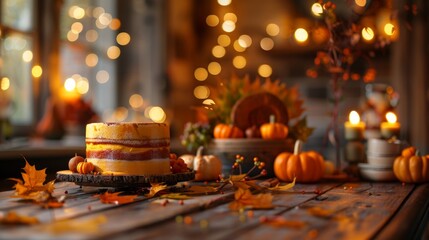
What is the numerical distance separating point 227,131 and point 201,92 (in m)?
5.38

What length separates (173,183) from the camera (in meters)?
1.79

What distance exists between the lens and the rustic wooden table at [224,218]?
1.10 meters

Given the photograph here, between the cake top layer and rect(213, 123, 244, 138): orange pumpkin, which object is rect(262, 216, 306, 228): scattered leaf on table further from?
rect(213, 123, 244, 138): orange pumpkin

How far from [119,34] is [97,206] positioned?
5071mm

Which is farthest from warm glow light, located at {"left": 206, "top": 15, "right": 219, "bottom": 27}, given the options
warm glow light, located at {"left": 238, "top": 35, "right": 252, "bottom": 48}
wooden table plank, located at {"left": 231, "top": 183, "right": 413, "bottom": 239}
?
wooden table plank, located at {"left": 231, "top": 183, "right": 413, "bottom": 239}

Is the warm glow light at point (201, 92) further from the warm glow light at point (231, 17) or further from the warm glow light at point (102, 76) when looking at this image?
the warm glow light at point (102, 76)

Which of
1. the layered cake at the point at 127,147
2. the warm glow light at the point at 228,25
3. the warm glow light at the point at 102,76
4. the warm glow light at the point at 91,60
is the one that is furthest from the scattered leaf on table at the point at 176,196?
the warm glow light at the point at 228,25

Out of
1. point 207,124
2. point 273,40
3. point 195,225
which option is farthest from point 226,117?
point 273,40

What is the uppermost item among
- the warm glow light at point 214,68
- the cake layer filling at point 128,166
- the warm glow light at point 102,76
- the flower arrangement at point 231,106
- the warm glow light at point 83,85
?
the warm glow light at point 214,68

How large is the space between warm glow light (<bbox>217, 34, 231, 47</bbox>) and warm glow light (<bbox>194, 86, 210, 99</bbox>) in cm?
64

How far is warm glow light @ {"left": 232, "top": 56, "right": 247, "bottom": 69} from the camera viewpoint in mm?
7867

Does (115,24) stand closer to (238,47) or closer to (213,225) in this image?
(238,47)

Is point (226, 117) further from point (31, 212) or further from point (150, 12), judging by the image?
point (150, 12)

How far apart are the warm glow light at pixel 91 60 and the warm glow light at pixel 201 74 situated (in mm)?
2118
